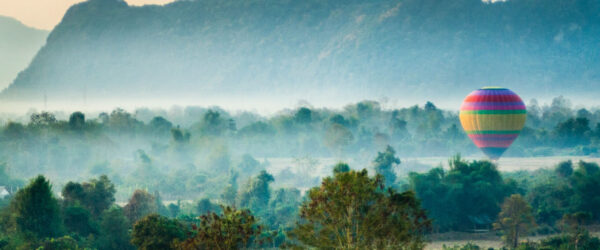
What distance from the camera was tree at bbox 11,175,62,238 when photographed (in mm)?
44219

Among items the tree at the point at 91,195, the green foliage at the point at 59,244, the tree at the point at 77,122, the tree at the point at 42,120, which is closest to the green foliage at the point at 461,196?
the tree at the point at 91,195

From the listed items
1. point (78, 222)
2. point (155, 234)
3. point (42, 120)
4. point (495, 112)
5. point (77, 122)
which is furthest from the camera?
point (42, 120)

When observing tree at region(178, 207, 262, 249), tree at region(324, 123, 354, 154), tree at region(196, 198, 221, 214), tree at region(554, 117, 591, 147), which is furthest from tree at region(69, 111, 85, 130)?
tree at region(178, 207, 262, 249)

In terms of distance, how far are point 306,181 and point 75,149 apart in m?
33.9

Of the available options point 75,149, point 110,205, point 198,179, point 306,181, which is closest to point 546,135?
point 306,181

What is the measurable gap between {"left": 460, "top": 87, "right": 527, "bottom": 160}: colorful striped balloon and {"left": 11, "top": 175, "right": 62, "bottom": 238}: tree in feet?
172

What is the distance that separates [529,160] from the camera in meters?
107

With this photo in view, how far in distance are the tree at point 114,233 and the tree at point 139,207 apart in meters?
4.70

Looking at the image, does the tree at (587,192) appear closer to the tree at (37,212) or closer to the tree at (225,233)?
the tree at (37,212)

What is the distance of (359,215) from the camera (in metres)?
27.9

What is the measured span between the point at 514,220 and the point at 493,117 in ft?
120

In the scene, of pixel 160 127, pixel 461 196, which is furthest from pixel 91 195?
pixel 160 127

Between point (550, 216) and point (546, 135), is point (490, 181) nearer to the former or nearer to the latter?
point (550, 216)

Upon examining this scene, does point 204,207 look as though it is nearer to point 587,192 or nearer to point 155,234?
point 155,234
